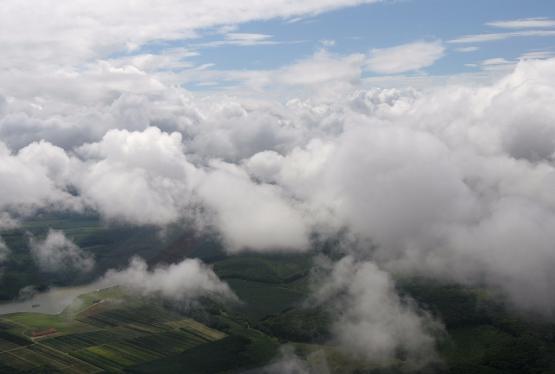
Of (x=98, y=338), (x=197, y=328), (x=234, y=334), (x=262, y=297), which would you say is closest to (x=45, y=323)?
(x=98, y=338)

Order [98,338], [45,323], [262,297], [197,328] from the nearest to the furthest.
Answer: [98,338] → [197,328] → [45,323] → [262,297]

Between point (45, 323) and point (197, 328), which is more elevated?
point (45, 323)

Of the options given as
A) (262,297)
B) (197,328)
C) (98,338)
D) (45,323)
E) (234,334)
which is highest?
(45,323)

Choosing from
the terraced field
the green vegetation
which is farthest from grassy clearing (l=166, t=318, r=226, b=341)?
the green vegetation

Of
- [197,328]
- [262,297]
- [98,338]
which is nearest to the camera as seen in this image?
[98,338]

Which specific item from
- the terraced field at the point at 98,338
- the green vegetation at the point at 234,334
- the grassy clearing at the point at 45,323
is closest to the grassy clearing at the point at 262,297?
the green vegetation at the point at 234,334

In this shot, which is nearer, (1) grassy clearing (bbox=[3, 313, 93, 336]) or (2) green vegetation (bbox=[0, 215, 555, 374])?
(2) green vegetation (bbox=[0, 215, 555, 374])

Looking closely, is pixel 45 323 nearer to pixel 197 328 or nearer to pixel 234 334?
pixel 197 328

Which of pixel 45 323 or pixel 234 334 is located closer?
pixel 234 334

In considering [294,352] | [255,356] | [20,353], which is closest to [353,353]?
[294,352]

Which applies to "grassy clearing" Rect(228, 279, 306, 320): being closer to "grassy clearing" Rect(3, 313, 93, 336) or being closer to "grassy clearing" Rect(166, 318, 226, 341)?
"grassy clearing" Rect(166, 318, 226, 341)

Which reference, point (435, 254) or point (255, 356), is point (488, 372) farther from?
point (435, 254)
